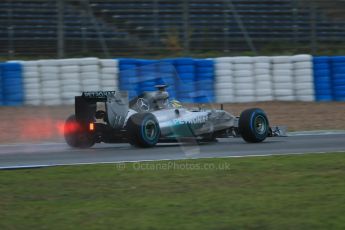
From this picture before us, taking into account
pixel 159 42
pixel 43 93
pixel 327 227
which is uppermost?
pixel 159 42

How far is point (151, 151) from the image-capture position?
10.6m

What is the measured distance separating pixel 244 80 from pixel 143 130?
314 inches

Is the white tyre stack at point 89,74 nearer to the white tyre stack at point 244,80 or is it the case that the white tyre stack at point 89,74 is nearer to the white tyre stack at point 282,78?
the white tyre stack at point 244,80

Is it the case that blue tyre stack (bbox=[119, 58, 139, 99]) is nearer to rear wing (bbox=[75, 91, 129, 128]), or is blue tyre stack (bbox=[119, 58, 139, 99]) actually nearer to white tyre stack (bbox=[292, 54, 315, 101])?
rear wing (bbox=[75, 91, 129, 128])

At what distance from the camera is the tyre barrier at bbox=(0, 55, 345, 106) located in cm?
1716

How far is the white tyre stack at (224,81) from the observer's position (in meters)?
18.0

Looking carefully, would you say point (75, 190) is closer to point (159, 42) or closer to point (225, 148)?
point (225, 148)

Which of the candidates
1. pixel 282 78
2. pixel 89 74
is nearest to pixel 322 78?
pixel 282 78

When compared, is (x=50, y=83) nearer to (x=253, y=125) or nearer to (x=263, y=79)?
(x=263, y=79)

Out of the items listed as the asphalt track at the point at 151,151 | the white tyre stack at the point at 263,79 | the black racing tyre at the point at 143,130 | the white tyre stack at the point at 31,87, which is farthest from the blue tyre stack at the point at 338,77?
the black racing tyre at the point at 143,130

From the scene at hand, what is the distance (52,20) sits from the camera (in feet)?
65.4

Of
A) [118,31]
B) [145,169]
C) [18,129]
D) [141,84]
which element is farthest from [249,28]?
[145,169]

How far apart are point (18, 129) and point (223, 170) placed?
7.52 metres

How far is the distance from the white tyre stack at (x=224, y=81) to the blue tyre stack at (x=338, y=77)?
287cm
